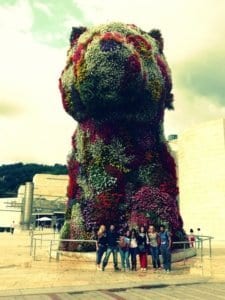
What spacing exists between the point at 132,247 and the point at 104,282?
2.70 metres

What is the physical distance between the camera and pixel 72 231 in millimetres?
14508

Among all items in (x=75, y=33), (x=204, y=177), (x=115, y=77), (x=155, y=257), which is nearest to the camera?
(x=155, y=257)

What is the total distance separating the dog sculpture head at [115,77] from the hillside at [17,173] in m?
80.6

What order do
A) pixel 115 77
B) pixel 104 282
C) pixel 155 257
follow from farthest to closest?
pixel 115 77 < pixel 155 257 < pixel 104 282

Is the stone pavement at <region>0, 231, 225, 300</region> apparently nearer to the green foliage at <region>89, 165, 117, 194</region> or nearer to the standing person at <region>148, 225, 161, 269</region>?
the standing person at <region>148, 225, 161, 269</region>

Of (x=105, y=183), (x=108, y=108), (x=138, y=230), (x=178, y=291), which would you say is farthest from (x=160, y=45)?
(x=178, y=291)

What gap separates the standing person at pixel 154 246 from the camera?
1223 cm

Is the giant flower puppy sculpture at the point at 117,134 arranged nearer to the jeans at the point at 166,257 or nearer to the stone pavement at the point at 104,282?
the jeans at the point at 166,257

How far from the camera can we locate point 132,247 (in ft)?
39.6

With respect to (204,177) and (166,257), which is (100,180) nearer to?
(166,257)

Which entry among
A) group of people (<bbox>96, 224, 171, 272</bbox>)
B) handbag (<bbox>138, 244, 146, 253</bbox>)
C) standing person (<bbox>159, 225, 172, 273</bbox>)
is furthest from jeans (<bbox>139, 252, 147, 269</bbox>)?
standing person (<bbox>159, 225, 172, 273</bbox>)

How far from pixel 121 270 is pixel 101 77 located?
684cm

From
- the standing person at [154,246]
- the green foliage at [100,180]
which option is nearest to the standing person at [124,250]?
the standing person at [154,246]

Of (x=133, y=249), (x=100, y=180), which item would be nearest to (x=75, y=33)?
(x=100, y=180)
